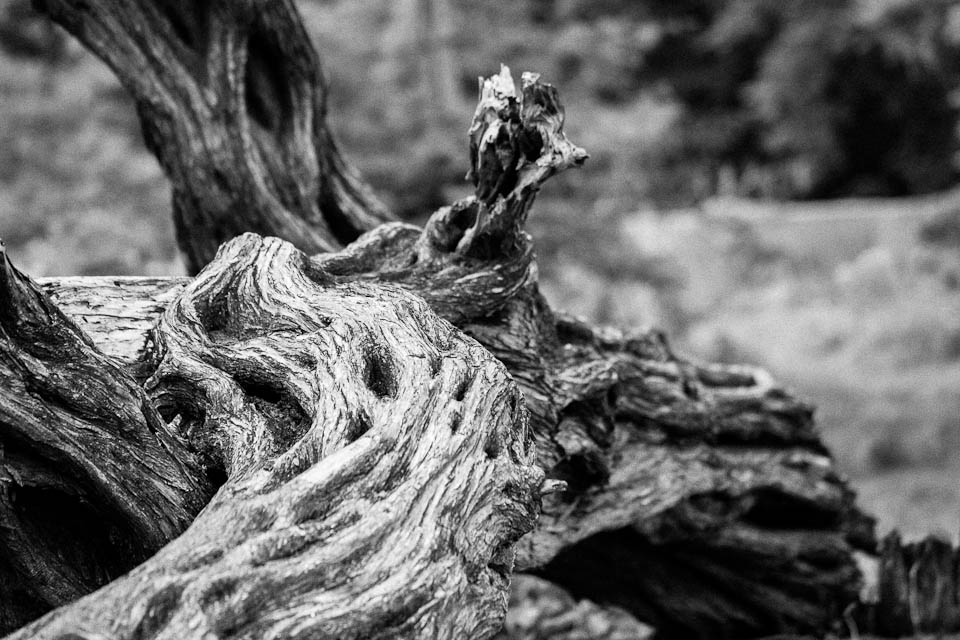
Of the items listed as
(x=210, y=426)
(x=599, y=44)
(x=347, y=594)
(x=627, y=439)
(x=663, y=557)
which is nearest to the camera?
(x=347, y=594)

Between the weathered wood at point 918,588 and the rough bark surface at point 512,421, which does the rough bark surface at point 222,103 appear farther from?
the weathered wood at point 918,588

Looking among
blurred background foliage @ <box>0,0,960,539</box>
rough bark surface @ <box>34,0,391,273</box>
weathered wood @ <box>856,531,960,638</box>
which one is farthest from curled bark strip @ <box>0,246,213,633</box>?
blurred background foliage @ <box>0,0,960,539</box>

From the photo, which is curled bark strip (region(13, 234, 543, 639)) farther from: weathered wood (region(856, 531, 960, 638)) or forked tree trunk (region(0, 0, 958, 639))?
weathered wood (region(856, 531, 960, 638))

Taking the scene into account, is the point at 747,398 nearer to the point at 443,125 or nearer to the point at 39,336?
the point at 39,336

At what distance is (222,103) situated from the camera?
4371 mm

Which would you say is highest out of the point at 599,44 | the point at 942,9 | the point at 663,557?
the point at 942,9

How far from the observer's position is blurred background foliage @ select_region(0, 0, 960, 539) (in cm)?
816

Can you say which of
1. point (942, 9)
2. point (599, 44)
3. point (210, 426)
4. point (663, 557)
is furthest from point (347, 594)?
point (942, 9)

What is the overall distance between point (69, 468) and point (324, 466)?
0.69 meters

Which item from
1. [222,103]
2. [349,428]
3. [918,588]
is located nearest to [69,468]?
[349,428]

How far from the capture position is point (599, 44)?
364 inches

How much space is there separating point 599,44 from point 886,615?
18.9 ft

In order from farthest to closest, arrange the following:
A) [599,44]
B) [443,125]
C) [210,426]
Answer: [599,44] → [443,125] → [210,426]

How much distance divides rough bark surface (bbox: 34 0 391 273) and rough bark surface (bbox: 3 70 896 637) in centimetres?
95
